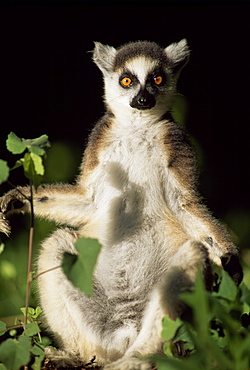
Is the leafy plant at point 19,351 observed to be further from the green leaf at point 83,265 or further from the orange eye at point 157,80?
the orange eye at point 157,80

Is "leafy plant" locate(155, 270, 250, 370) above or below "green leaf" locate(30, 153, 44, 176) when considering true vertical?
below

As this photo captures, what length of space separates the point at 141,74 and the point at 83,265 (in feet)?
5.91

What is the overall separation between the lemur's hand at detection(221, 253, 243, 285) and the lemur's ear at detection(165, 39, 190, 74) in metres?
1.58

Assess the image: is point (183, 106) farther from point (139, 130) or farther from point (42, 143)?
point (42, 143)

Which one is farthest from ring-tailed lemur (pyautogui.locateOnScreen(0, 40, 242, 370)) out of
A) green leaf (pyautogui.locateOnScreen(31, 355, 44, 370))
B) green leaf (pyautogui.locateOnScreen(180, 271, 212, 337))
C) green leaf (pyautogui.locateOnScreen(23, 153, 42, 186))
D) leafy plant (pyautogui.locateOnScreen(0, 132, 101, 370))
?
green leaf (pyautogui.locateOnScreen(23, 153, 42, 186))

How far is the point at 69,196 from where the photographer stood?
138 inches

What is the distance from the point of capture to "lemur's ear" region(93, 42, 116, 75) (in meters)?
3.82

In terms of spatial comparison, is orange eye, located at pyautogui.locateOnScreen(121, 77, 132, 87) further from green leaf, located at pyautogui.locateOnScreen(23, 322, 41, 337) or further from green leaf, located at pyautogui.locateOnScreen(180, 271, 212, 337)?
green leaf, located at pyautogui.locateOnScreen(23, 322, 41, 337)

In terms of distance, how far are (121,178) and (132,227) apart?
1.14ft

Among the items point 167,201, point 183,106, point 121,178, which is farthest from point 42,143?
point 183,106

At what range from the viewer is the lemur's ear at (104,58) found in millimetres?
3822

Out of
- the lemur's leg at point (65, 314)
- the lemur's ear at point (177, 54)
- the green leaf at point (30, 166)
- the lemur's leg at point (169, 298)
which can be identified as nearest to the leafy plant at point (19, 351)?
the lemur's leg at point (169, 298)

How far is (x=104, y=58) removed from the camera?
384 cm

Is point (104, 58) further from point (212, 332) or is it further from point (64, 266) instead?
point (212, 332)
